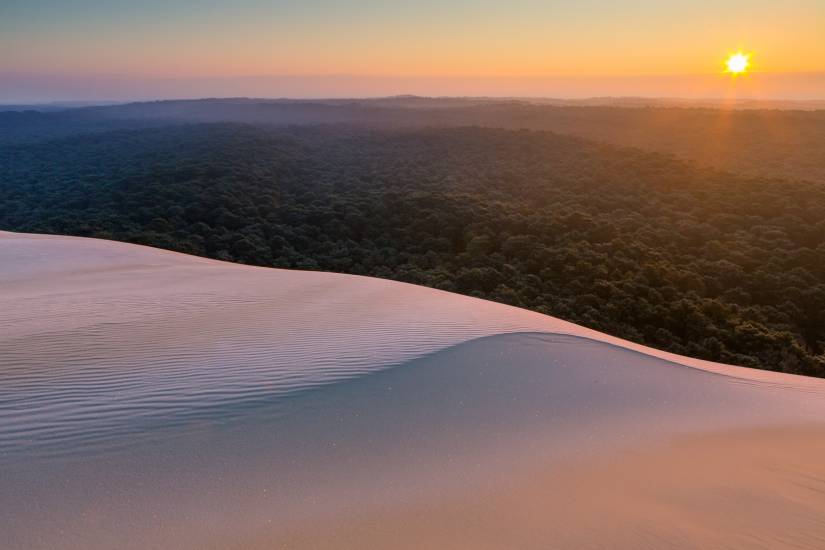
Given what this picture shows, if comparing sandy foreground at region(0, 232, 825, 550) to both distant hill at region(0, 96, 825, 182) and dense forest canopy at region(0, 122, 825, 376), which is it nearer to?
dense forest canopy at region(0, 122, 825, 376)

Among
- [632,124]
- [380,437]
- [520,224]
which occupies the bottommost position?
[520,224]

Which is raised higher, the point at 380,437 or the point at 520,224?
the point at 380,437

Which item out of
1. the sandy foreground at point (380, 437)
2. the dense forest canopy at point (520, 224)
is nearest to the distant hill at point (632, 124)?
the dense forest canopy at point (520, 224)

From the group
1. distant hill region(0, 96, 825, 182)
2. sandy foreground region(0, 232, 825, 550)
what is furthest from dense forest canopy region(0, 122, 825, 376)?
distant hill region(0, 96, 825, 182)

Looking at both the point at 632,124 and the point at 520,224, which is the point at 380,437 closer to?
the point at 520,224

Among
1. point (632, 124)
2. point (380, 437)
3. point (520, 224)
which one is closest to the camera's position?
point (380, 437)

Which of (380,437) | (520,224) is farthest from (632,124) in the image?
(380,437)

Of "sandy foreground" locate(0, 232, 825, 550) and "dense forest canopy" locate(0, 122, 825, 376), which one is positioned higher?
"sandy foreground" locate(0, 232, 825, 550)
